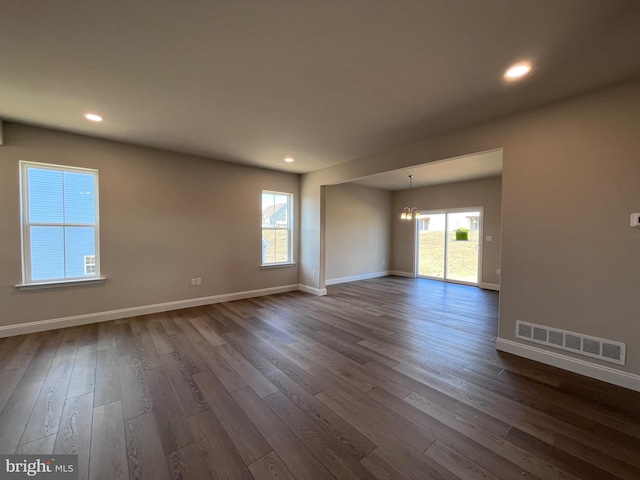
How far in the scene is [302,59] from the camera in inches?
78.9

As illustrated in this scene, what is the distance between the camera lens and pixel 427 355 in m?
2.85

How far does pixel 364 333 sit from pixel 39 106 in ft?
15.2

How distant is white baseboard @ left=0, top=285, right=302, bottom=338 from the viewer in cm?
335

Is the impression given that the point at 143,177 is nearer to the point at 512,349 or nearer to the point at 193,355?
the point at 193,355

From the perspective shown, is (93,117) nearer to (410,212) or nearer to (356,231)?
(356,231)

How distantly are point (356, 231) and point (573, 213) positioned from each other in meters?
5.07

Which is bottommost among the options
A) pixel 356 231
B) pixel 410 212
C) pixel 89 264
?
pixel 89 264

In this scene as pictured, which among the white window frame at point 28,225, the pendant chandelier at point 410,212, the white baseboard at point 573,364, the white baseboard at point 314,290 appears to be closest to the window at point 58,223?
the white window frame at point 28,225

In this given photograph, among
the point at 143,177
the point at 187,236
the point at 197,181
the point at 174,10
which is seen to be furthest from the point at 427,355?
the point at 143,177

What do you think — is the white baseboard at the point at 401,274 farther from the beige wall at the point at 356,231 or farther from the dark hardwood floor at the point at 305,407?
the dark hardwood floor at the point at 305,407

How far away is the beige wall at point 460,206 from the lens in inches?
247

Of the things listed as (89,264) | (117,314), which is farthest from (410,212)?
(89,264)

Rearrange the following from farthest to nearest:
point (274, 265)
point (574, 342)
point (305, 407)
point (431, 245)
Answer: point (431, 245) < point (274, 265) < point (574, 342) < point (305, 407)

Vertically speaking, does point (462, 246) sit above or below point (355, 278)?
above
